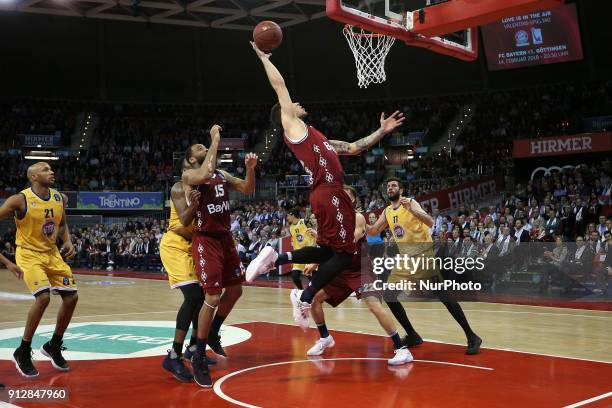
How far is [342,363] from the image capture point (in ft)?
19.2

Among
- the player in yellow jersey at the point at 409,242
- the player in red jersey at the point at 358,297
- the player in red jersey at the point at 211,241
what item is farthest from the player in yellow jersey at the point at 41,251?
the player in yellow jersey at the point at 409,242

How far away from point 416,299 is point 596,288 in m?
3.28

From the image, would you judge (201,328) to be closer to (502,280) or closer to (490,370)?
(490,370)

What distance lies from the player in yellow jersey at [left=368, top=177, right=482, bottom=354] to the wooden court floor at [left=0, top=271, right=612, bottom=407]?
0.35m

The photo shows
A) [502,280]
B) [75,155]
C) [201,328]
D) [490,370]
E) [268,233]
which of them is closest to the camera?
[201,328]

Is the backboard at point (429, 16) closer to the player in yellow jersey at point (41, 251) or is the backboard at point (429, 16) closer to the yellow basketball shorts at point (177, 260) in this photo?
the yellow basketball shorts at point (177, 260)

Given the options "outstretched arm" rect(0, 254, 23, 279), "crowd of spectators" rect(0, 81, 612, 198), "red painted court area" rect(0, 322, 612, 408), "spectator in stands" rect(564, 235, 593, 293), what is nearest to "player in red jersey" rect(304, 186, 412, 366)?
"red painted court area" rect(0, 322, 612, 408)

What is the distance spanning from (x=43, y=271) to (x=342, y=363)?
2685 millimetres

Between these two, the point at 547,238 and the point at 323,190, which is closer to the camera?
the point at 323,190

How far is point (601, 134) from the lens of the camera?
1920 cm

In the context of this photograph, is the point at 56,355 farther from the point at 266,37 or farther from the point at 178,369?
the point at 266,37

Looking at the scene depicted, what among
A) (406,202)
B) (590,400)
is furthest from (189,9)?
(590,400)

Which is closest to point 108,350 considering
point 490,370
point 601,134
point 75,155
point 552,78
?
point 490,370

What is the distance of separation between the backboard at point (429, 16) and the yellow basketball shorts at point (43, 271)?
546 cm
